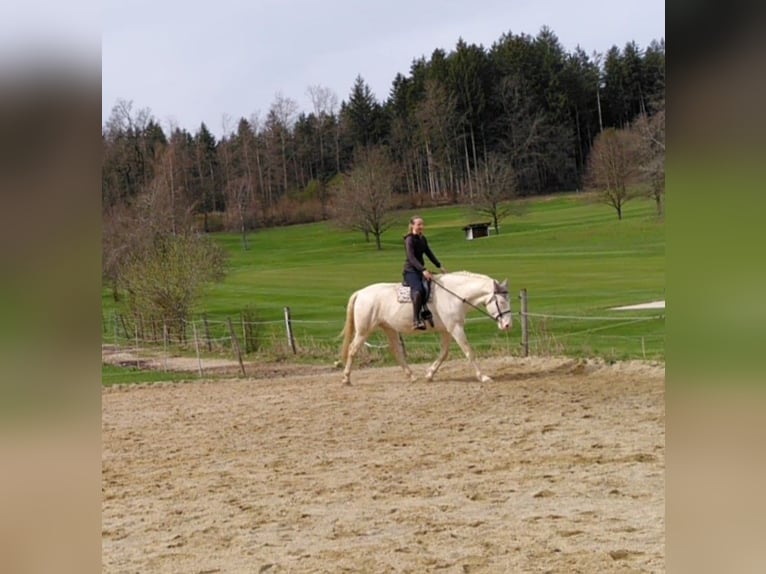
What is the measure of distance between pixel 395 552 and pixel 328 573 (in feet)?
0.92

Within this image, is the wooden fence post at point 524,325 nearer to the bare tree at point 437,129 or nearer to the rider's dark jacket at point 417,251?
the rider's dark jacket at point 417,251

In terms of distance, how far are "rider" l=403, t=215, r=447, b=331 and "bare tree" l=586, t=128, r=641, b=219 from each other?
3.68 feet

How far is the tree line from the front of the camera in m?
4.86

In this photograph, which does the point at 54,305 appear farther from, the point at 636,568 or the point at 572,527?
the point at 572,527

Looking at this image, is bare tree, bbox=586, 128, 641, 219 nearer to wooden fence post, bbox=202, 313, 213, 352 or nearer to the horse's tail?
the horse's tail

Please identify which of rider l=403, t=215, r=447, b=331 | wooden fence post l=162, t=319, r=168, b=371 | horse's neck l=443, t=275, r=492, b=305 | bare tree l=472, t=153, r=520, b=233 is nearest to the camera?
bare tree l=472, t=153, r=520, b=233

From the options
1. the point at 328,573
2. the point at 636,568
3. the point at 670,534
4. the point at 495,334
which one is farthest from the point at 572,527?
the point at 495,334

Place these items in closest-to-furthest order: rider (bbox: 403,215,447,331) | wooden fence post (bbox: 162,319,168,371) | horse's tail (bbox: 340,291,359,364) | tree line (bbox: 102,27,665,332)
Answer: tree line (bbox: 102,27,665,332) < rider (bbox: 403,215,447,331) < horse's tail (bbox: 340,291,359,364) < wooden fence post (bbox: 162,319,168,371)

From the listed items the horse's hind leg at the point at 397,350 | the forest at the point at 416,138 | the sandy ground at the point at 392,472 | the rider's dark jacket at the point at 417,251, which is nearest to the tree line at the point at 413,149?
the forest at the point at 416,138

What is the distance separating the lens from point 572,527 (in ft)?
10.4

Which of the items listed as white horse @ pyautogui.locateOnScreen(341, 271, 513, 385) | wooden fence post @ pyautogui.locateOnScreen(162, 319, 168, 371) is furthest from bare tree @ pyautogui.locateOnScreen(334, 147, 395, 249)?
wooden fence post @ pyautogui.locateOnScreen(162, 319, 168, 371)

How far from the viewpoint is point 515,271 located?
631 cm

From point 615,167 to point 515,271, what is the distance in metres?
1.40

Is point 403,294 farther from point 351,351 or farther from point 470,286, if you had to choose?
point 351,351
